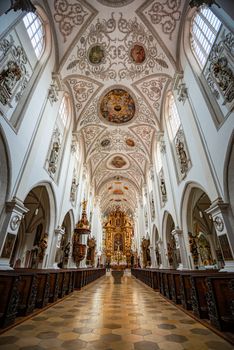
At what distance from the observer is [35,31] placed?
850cm

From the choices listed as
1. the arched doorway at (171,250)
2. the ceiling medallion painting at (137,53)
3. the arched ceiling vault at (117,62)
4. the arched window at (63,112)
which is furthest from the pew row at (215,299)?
the ceiling medallion painting at (137,53)

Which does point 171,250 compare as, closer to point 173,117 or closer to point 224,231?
point 224,231

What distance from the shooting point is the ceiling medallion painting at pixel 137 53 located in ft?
36.4

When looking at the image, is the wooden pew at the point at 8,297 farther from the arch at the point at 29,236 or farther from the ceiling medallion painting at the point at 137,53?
the ceiling medallion painting at the point at 137,53

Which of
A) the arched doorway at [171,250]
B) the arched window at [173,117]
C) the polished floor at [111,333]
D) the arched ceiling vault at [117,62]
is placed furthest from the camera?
the arched doorway at [171,250]

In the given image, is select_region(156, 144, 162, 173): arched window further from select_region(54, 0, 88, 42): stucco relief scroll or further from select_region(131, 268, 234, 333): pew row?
select_region(131, 268, 234, 333): pew row

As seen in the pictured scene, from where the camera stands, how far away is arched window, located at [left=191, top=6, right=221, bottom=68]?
23.6 ft

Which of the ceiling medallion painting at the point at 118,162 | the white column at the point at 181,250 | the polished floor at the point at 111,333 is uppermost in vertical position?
the ceiling medallion painting at the point at 118,162

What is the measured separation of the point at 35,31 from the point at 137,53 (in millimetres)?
5982

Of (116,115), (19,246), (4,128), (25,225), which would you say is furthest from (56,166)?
(19,246)

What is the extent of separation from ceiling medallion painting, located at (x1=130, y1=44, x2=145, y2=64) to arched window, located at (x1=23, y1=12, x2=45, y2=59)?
17.4 feet

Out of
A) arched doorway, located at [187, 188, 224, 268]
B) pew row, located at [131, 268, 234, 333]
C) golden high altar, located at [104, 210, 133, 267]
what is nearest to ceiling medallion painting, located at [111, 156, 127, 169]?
arched doorway, located at [187, 188, 224, 268]

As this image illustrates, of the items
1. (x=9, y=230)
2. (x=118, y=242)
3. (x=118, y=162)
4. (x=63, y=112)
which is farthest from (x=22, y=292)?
(x=118, y=242)

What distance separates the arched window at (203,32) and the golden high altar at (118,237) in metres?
31.8
